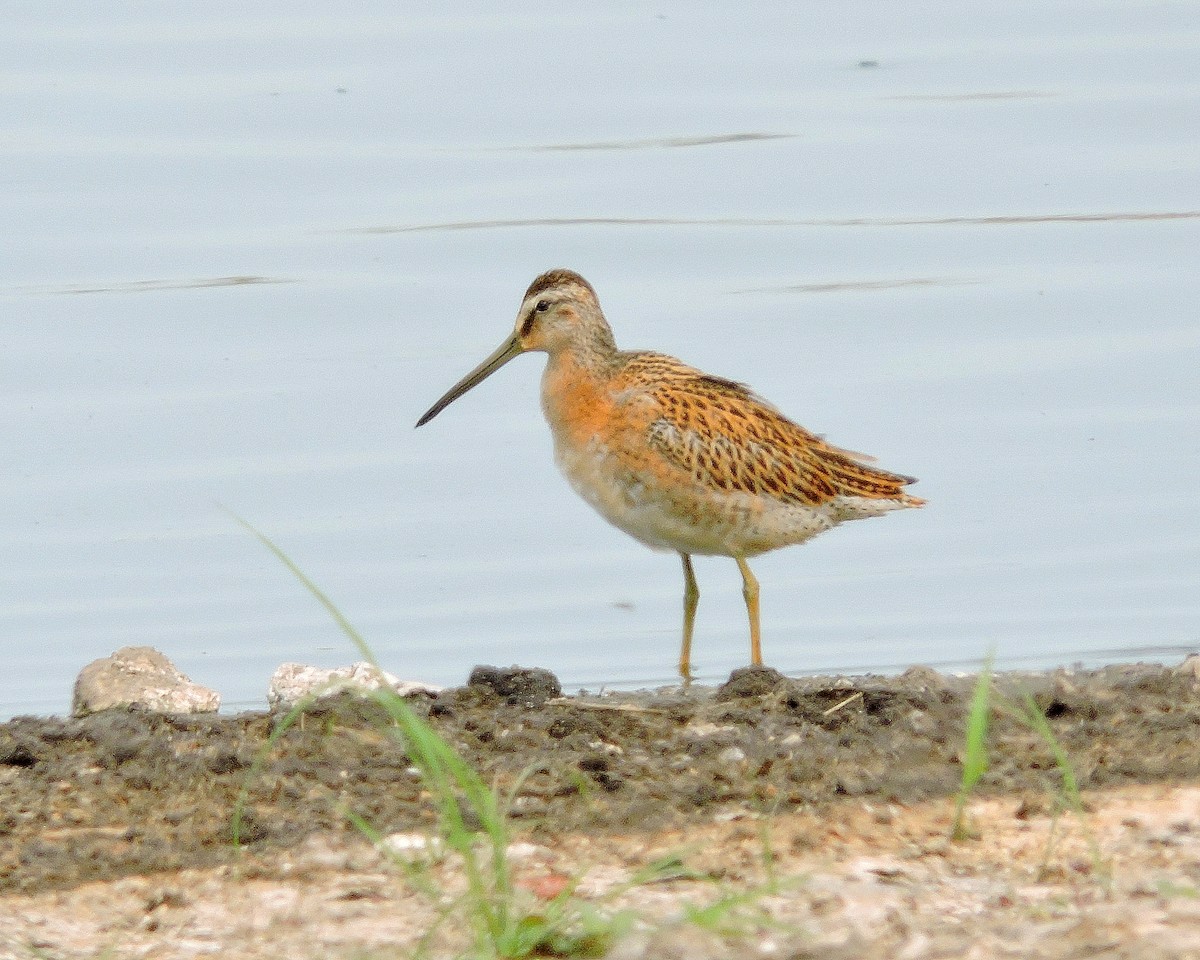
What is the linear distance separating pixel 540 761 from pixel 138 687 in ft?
5.77

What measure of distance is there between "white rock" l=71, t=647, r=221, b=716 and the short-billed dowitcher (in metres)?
1.53

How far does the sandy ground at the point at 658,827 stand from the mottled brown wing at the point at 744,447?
1.59 metres

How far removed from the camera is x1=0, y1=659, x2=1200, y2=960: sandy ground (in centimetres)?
387

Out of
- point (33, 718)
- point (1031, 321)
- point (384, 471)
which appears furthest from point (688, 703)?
point (1031, 321)

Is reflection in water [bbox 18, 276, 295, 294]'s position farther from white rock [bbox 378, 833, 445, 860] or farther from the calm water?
white rock [bbox 378, 833, 445, 860]

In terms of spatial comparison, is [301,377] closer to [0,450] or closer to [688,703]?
[0,450]

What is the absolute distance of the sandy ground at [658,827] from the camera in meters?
3.87

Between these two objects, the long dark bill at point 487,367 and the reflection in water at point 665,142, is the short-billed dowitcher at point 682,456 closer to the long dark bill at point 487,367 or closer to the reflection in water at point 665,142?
the long dark bill at point 487,367

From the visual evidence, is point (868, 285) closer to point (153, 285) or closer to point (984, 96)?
point (984, 96)

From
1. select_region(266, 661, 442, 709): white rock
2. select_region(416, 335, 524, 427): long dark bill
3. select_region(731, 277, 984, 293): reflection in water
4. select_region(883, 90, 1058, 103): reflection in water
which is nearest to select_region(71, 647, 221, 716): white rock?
select_region(266, 661, 442, 709): white rock

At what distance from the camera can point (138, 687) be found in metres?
6.18

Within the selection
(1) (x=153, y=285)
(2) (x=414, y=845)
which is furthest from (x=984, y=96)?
(2) (x=414, y=845)

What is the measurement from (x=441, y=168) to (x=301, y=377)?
9.00ft

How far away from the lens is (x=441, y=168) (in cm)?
1269
